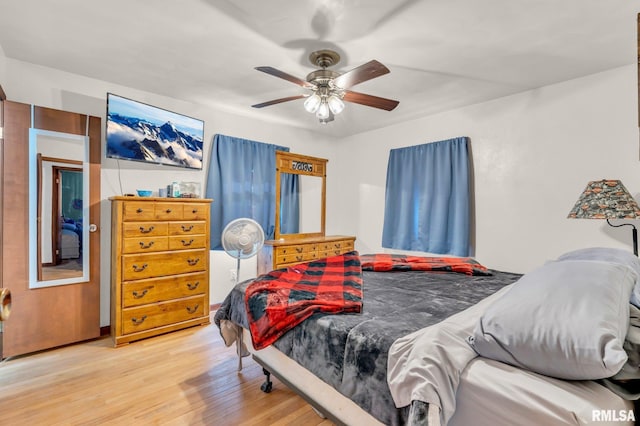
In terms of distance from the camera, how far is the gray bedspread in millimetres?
1162

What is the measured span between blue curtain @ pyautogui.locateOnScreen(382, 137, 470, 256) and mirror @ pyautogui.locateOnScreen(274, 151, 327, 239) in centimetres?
97

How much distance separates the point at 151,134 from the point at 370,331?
285cm

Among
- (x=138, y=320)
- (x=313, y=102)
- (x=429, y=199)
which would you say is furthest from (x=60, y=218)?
(x=429, y=199)

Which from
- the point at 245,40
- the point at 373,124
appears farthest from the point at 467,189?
the point at 245,40

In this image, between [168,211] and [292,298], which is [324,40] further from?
[168,211]

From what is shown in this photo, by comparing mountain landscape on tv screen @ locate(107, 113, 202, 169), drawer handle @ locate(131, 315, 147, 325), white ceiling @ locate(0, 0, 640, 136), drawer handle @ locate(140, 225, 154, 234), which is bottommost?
drawer handle @ locate(131, 315, 147, 325)

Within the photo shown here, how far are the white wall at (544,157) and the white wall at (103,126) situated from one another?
8.23 ft

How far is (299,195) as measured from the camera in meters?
4.33

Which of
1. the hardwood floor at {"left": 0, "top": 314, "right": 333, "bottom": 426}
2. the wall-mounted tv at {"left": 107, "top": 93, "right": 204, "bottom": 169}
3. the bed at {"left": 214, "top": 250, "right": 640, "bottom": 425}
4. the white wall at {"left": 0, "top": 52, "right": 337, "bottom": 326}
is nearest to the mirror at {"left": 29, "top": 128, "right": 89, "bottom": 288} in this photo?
the white wall at {"left": 0, "top": 52, "right": 337, "bottom": 326}

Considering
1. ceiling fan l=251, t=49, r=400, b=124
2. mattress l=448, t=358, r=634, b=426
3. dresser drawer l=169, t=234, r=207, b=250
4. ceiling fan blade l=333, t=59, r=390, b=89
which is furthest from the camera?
dresser drawer l=169, t=234, r=207, b=250

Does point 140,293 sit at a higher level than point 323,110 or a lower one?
lower

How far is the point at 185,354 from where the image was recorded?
8.29 feet

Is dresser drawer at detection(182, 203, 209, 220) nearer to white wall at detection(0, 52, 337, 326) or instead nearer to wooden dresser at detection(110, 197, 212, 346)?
wooden dresser at detection(110, 197, 212, 346)

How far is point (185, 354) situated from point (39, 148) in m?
2.12
